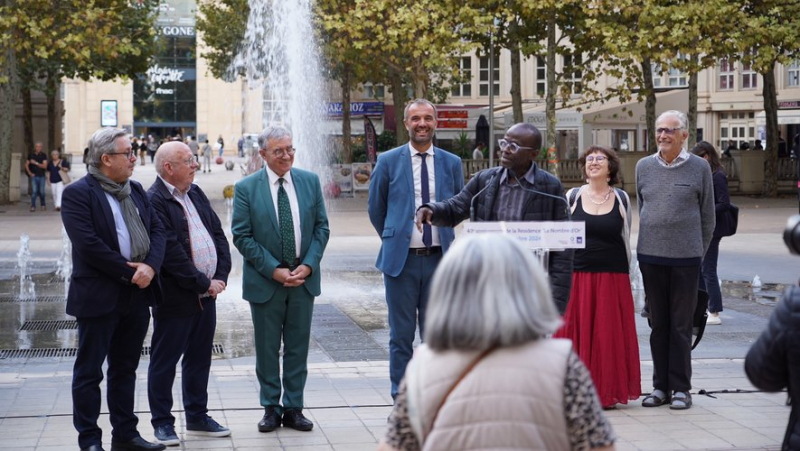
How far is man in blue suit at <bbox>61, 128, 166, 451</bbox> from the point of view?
6.39 meters

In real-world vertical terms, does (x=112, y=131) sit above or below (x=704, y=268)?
above

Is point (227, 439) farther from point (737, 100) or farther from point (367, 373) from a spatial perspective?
point (737, 100)

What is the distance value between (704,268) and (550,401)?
9092 mm

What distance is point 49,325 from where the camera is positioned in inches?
464

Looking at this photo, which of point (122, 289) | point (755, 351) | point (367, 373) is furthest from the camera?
point (367, 373)

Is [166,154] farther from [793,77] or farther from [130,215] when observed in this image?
[793,77]

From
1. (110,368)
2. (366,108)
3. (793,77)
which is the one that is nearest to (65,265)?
(110,368)

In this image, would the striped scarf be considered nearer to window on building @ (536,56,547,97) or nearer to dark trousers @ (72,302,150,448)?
dark trousers @ (72,302,150,448)

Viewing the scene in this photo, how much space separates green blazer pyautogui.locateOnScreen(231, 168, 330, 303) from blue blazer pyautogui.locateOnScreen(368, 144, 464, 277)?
40 centimetres

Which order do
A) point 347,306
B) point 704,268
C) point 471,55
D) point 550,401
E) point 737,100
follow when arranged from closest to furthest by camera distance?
point 550,401 < point 704,268 < point 347,306 < point 737,100 < point 471,55

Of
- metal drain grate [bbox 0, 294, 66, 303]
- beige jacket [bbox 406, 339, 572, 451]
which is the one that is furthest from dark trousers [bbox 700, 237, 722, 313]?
beige jacket [bbox 406, 339, 572, 451]

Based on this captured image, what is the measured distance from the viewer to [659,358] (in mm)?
8047

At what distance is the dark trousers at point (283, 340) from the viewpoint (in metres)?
7.19

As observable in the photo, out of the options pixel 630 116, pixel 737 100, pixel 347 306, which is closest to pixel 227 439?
pixel 347 306
